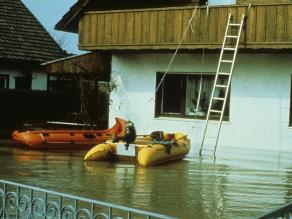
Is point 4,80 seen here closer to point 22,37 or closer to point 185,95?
point 22,37

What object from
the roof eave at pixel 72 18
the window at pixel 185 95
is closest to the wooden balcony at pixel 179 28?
the roof eave at pixel 72 18

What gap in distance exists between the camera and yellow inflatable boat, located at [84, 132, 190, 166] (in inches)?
556

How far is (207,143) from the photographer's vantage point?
19.5 m

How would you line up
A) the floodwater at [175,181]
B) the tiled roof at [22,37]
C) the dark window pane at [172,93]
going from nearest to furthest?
the floodwater at [175,181], the dark window pane at [172,93], the tiled roof at [22,37]

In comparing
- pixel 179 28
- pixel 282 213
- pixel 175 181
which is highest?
pixel 179 28

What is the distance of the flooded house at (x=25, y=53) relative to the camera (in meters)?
26.6

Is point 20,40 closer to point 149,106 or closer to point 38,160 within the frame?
point 149,106

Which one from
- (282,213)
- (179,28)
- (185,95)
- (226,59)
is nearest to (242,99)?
(226,59)

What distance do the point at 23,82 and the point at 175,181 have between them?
19.9 metres

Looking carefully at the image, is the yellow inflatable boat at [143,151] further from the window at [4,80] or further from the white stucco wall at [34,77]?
the white stucco wall at [34,77]

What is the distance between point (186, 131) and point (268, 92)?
3.01 m

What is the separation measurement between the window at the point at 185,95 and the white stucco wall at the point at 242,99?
0.95ft

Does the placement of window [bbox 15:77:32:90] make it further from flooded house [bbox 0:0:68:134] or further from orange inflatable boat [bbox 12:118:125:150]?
orange inflatable boat [bbox 12:118:125:150]

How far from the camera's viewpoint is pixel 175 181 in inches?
471
